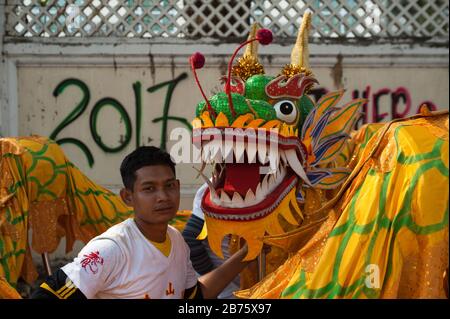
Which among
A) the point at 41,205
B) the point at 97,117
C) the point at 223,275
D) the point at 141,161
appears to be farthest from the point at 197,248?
the point at 97,117

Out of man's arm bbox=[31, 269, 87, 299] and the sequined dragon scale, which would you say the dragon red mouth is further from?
man's arm bbox=[31, 269, 87, 299]

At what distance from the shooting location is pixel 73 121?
658cm

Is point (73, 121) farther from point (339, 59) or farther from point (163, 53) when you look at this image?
point (339, 59)

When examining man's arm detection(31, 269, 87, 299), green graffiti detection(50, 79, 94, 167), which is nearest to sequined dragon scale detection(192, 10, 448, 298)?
man's arm detection(31, 269, 87, 299)

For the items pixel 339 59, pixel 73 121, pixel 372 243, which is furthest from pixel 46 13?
pixel 372 243

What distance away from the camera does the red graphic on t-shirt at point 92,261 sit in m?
2.46

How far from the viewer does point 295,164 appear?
2.96m

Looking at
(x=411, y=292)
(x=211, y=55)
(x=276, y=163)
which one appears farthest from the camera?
(x=211, y=55)

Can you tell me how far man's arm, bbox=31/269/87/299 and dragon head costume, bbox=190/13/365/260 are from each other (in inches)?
25.4

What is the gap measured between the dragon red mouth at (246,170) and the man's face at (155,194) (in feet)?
0.72

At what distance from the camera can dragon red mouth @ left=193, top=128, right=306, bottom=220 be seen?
9.20ft

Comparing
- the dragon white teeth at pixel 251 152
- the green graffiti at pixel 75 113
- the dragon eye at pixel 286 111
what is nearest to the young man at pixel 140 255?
the dragon white teeth at pixel 251 152

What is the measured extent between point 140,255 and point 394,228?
0.91 metres

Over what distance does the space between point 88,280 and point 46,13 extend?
4.69 meters
